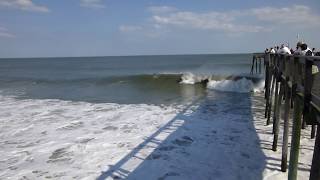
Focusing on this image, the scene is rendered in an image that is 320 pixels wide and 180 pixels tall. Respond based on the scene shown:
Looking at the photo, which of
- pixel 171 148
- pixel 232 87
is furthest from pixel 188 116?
pixel 232 87

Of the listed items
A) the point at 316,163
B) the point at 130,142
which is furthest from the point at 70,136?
the point at 316,163

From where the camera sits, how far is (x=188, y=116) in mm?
16656

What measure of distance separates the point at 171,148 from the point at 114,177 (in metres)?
2.96

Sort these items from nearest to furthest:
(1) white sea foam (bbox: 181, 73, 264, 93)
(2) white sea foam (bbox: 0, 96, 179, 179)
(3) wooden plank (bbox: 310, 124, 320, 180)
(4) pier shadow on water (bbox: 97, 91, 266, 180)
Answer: (3) wooden plank (bbox: 310, 124, 320, 180) < (4) pier shadow on water (bbox: 97, 91, 266, 180) < (2) white sea foam (bbox: 0, 96, 179, 179) < (1) white sea foam (bbox: 181, 73, 264, 93)

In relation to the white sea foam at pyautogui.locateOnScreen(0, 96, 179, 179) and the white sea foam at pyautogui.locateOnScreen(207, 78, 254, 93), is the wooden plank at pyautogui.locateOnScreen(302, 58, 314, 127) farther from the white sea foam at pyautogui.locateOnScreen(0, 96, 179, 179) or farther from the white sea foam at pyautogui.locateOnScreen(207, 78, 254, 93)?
the white sea foam at pyautogui.locateOnScreen(207, 78, 254, 93)

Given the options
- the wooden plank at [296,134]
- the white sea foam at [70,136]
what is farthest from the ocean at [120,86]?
the wooden plank at [296,134]

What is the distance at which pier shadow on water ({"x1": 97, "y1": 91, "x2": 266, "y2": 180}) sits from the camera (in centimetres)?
904

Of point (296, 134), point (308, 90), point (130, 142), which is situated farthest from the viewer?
point (130, 142)

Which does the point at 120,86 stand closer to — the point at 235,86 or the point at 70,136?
the point at 235,86

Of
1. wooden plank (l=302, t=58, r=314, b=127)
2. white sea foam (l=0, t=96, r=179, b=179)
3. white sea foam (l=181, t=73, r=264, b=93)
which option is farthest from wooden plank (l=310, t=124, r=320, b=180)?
white sea foam (l=181, t=73, r=264, b=93)

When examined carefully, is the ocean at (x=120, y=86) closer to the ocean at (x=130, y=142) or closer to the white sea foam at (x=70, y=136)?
the white sea foam at (x=70, y=136)

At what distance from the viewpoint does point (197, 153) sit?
10.8 m

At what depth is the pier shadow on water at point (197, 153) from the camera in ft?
29.7

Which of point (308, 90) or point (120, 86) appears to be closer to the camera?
point (308, 90)
